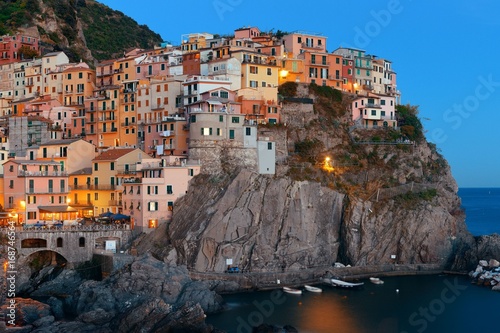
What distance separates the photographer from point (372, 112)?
298 feet

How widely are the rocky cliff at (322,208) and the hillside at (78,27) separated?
46.5 meters

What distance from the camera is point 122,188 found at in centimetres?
7844

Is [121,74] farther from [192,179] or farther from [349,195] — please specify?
[349,195]

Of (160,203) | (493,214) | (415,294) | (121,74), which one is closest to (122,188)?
(160,203)

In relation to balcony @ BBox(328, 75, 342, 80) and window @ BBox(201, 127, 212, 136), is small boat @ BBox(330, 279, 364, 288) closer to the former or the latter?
window @ BBox(201, 127, 212, 136)

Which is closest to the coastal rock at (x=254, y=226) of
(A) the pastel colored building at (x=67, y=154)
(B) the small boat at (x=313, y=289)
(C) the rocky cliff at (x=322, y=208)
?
(C) the rocky cliff at (x=322, y=208)

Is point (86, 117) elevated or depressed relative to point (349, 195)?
elevated

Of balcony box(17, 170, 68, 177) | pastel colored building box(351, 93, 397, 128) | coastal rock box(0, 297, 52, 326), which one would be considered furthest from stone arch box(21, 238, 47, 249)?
pastel colored building box(351, 93, 397, 128)

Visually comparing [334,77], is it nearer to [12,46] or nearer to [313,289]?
[313,289]

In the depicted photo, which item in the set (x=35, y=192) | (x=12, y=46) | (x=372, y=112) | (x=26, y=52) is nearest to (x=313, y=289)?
(x=35, y=192)

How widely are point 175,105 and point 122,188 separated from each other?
1198 centimetres

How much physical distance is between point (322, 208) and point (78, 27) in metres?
68.9

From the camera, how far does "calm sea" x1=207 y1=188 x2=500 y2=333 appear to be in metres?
59.8

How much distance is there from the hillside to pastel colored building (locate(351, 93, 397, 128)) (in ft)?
148
